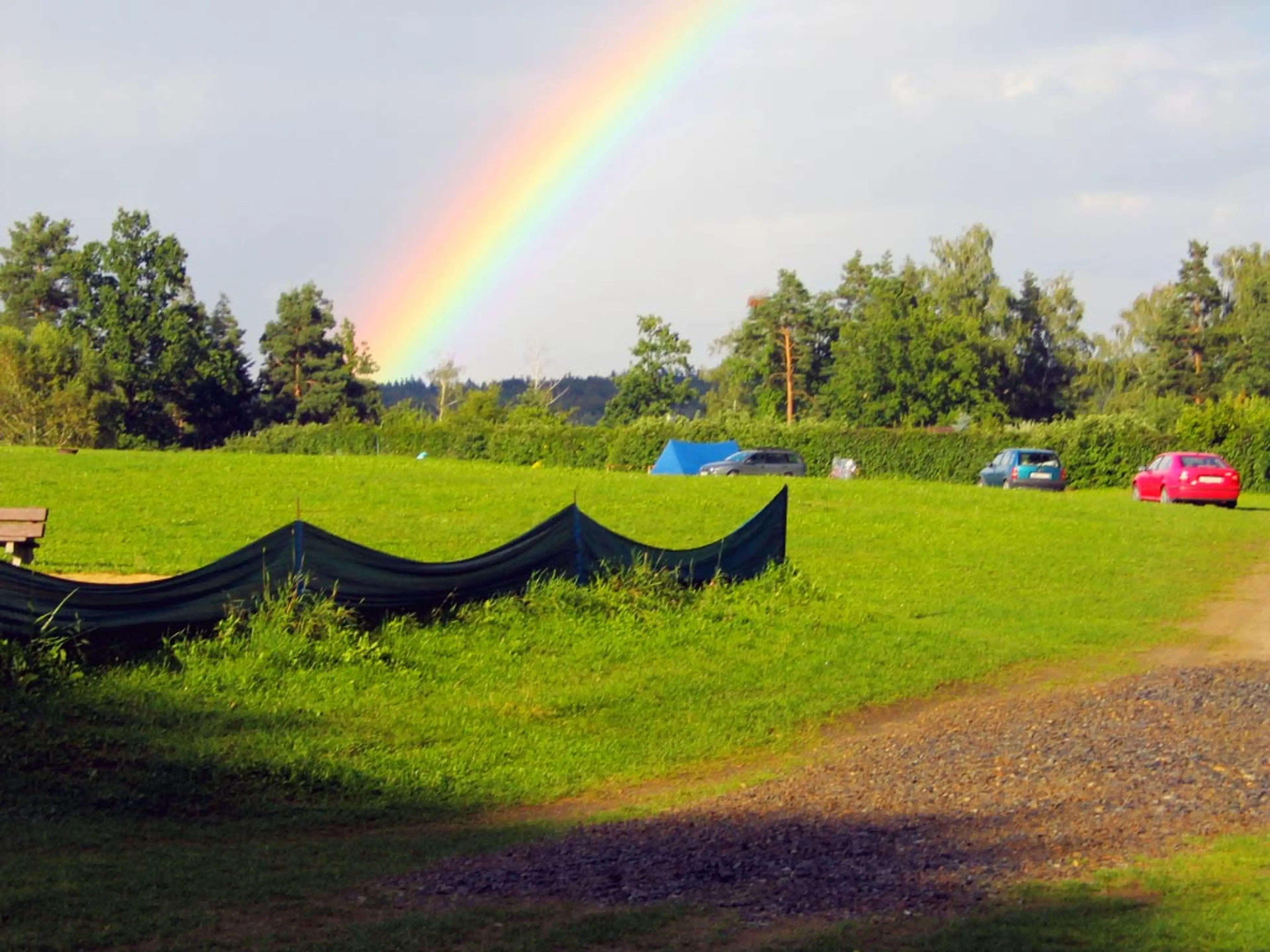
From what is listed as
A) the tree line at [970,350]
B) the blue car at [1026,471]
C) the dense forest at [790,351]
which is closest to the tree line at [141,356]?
the dense forest at [790,351]

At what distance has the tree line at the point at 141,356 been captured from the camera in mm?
73250

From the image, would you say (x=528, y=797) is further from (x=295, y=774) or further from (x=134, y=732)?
(x=134, y=732)

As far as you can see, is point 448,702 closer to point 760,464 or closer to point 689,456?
point 760,464

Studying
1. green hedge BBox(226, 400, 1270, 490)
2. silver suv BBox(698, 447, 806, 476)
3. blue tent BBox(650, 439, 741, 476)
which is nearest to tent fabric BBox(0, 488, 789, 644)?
silver suv BBox(698, 447, 806, 476)

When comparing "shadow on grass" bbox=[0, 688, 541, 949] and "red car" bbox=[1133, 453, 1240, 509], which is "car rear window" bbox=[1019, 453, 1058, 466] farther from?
"shadow on grass" bbox=[0, 688, 541, 949]

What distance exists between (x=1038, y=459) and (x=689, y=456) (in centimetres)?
1602

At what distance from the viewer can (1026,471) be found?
42750 mm

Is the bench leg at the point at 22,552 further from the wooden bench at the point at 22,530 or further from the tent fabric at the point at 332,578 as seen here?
the tent fabric at the point at 332,578

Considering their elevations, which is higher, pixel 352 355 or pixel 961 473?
pixel 352 355

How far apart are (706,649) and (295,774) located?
6024mm

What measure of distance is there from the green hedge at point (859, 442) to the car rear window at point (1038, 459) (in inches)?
246

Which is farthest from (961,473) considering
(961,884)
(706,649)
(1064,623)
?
(961,884)

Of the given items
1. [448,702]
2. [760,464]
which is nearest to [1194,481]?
[760,464]

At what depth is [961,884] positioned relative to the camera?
23.1 ft
